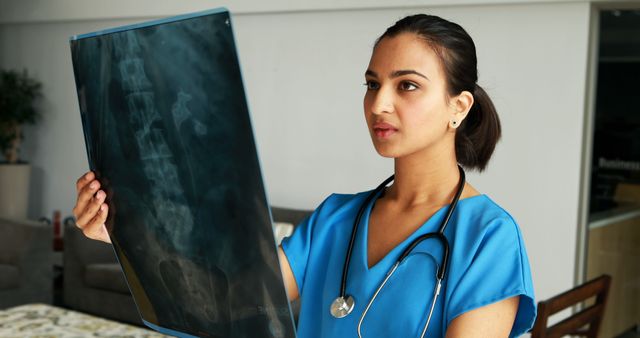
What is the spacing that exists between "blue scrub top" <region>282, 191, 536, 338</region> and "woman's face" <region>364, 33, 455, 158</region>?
107mm

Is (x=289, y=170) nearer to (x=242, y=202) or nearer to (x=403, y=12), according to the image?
(x=403, y=12)

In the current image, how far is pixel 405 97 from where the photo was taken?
3.02 feet

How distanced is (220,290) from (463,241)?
281 mm

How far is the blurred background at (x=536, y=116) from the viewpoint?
4223 millimetres

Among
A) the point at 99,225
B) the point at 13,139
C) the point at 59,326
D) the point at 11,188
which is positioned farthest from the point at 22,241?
the point at 99,225

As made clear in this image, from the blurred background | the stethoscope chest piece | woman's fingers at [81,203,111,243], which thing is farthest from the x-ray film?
the blurred background

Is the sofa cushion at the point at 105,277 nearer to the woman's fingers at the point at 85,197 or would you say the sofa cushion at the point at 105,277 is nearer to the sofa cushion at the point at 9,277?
the sofa cushion at the point at 9,277

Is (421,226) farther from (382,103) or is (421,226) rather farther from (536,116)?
(536,116)

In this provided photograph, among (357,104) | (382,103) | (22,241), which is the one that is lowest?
(22,241)

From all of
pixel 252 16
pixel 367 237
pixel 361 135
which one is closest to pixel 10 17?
pixel 252 16

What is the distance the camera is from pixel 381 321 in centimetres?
93

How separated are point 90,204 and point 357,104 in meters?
3.99

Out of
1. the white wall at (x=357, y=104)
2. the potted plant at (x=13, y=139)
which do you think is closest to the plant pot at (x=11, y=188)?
the potted plant at (x=13, y=139)

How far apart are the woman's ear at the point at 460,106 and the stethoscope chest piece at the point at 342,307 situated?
24 centimetres
